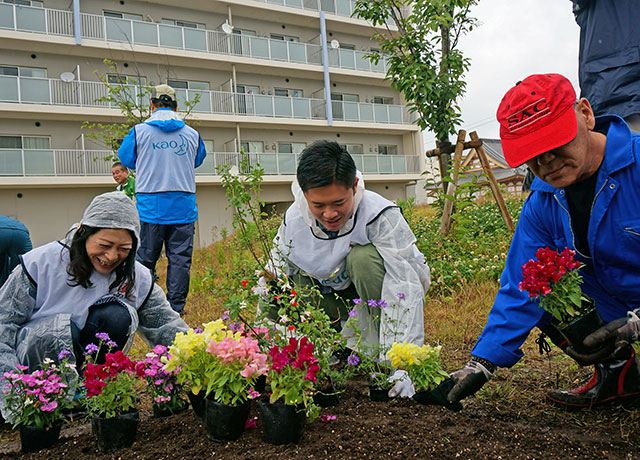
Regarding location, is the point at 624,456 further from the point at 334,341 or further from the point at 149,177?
the point at 149,177

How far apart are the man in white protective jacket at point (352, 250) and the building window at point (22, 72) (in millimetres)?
16404

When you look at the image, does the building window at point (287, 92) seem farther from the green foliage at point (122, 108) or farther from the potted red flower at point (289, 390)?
the potted red flower at point (289, 390)

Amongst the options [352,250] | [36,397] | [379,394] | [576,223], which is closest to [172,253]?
[352,250]

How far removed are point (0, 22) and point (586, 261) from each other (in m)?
17.9

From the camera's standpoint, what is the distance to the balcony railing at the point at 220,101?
49.1 ft

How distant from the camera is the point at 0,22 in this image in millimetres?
14898

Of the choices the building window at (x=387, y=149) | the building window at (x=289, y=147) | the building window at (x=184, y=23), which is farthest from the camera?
the building window at (x=387, y=149)

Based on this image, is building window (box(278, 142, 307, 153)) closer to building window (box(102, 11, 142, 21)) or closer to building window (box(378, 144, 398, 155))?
building window (box(378, 144, 398, 155))

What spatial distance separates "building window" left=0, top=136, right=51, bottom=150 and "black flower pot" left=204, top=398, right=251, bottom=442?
55.3ft

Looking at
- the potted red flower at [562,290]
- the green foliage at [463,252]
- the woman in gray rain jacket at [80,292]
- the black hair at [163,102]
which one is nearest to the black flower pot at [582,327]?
→ the potted red flower at [562,290]

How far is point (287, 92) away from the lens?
68.1 ft

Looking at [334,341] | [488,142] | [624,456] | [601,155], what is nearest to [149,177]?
[334,341]

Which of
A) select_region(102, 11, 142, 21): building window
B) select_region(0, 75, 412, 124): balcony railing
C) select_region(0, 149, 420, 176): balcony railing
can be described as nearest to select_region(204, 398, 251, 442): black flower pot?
select_region(0, 149, 420, 176): balcony railing

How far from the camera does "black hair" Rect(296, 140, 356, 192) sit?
7.33 ft
